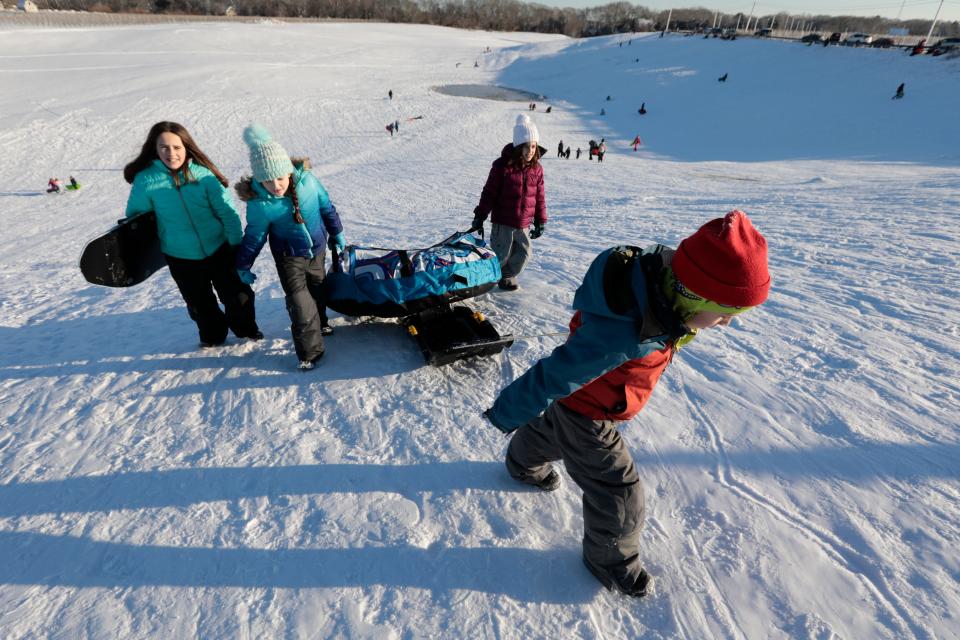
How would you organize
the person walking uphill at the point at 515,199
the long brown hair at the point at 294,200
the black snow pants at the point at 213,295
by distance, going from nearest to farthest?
the long brown hair at the point at 294,200
the black snow pants at the point at 213,295
the person walking uphill at the point at 515,199

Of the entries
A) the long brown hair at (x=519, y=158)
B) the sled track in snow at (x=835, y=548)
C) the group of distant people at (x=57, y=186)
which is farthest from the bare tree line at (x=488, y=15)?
the sled track in snow at (x=835, y=548)

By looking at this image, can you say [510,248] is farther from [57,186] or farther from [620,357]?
[57,186]

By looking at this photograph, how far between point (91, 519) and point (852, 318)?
5679mm

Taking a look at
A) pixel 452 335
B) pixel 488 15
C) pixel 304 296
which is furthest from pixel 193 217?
pixel 488 15

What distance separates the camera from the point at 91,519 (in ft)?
8.29

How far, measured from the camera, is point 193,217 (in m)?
3.46

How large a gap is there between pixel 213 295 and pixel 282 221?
1.03 metres

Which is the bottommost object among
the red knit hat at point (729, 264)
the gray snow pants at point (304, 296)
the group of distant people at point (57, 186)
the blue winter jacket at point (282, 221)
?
the group of distant people at point (57, 186)

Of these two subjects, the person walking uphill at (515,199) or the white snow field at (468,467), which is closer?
the white snow field at (468,467)

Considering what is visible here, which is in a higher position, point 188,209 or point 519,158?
point 519,158

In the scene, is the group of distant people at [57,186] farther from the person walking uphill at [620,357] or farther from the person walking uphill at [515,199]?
the person walking uphill at [620,357]

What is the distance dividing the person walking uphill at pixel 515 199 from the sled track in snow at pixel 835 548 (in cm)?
268

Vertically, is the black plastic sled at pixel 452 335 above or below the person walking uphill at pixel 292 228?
below

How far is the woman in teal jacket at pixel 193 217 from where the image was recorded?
3.30m
